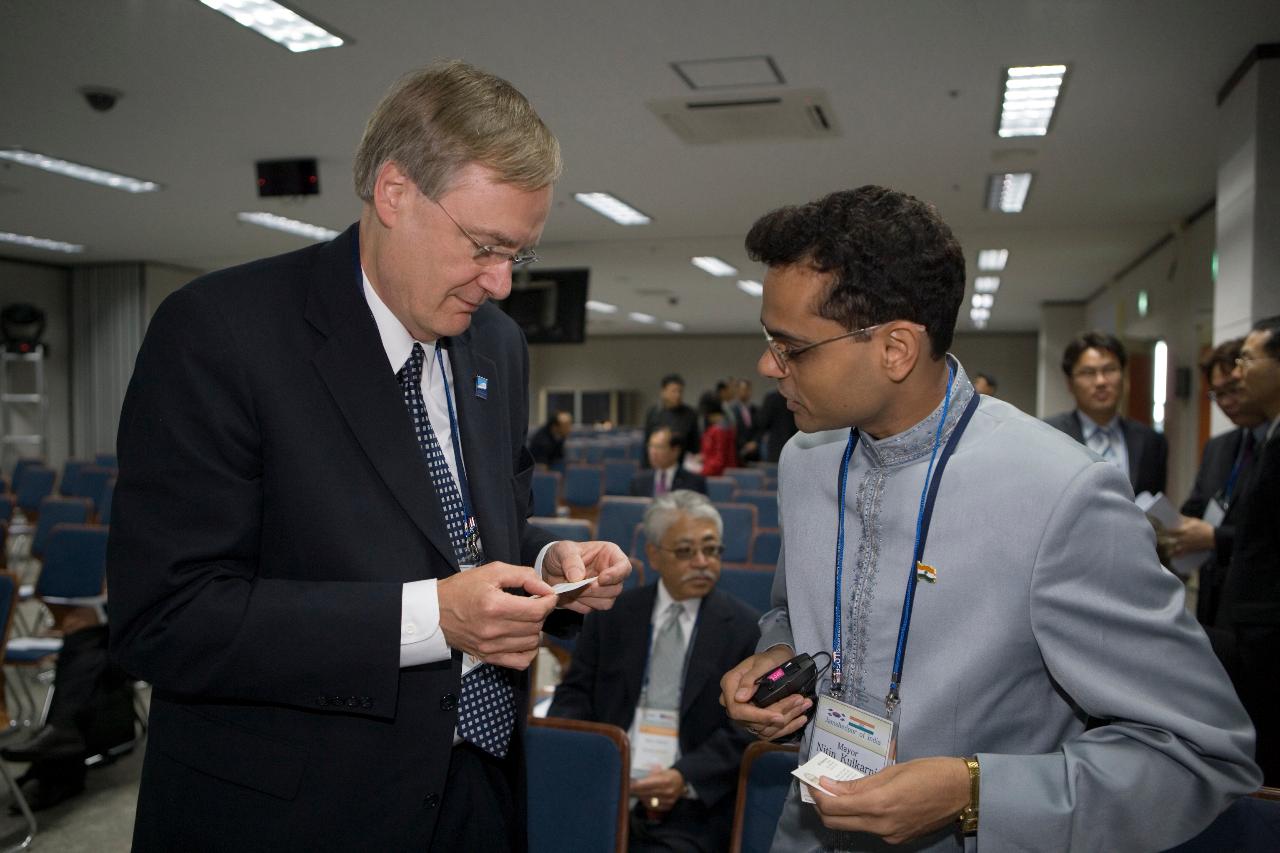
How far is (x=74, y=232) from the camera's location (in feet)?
33.8

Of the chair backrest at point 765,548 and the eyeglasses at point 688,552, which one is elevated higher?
the eyeglasses at point 688,552

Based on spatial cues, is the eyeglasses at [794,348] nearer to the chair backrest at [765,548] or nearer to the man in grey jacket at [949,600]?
the man in grey jacket at [949,600]

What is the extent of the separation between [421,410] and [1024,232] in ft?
32.9

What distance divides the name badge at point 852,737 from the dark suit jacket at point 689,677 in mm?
1407

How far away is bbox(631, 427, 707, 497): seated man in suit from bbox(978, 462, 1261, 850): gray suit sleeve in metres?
5.50

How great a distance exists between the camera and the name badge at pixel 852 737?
1.14m

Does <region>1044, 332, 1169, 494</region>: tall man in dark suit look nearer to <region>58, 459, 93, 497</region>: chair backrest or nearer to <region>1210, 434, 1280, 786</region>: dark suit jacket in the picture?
<region>1210, 434, 1280, 786</region>: dark suit jacket

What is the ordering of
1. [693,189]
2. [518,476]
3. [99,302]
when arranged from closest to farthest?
[518,476]
[693,189]
[99,302]

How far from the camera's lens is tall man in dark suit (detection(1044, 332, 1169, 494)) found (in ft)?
13.1

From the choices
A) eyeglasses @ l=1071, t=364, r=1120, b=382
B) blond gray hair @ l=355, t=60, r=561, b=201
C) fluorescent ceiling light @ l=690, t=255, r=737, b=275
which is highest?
fluorescent ceiling light @ l=690, t=255, r=737, b=275

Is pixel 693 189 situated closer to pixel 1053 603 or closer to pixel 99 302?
pixel 1053 603

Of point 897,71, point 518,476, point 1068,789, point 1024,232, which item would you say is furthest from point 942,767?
point 1024,232

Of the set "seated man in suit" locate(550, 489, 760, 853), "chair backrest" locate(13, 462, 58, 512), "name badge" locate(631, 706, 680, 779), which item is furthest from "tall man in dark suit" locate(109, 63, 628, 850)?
"chair backrest" locate(13, 462, 58, 512)

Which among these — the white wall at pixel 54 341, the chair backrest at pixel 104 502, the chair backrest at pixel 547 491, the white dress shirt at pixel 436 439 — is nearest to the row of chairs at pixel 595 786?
the white dress shirt at pixel 436 439
